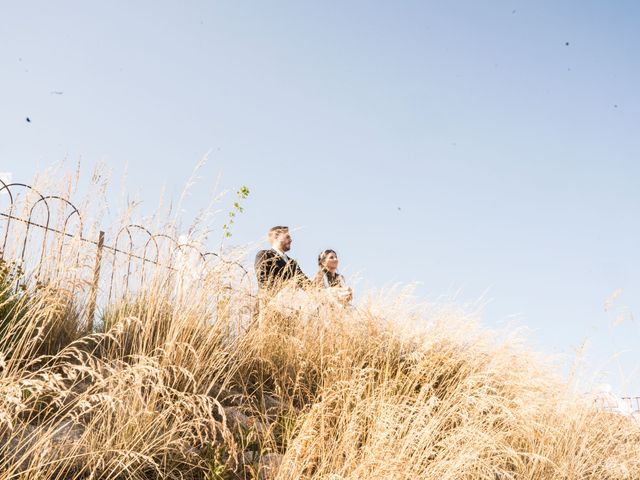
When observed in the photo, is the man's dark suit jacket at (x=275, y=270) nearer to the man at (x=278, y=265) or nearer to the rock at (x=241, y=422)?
the man at (x=278, y=265)

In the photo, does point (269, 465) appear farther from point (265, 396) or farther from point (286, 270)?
point (286, 270)

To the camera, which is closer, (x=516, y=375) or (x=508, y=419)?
(x=508, y=419)

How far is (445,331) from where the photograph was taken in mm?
4461

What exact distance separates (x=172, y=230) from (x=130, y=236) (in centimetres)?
31

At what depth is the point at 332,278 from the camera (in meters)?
5.48

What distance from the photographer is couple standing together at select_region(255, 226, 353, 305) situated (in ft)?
15.3

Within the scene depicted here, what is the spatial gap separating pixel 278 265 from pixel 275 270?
5 centimetres

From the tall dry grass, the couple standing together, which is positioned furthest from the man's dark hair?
the tall dry grass

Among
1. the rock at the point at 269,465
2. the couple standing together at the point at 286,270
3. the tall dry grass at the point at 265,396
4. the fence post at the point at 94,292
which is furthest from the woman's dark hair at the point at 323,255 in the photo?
the rock at the point at 269,465

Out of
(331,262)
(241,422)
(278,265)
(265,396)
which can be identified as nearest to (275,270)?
(278,265)

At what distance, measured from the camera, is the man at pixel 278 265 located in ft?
15.4

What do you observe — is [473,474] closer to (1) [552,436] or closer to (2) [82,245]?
(1) [552,436]

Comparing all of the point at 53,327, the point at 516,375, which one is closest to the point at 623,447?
the point at 516,375

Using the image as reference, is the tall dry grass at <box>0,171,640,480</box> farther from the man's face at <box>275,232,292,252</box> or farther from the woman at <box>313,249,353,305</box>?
the man's face at <box>275,232,292,252</box>
